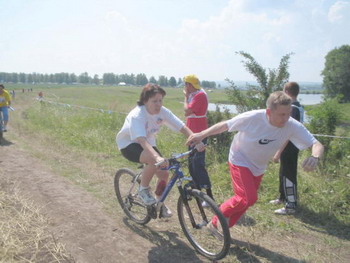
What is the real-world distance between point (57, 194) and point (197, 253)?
3018 millimetres

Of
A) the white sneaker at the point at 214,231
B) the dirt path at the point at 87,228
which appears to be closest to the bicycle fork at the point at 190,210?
the white sneaker at the point at 214,231

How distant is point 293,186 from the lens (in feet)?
17.5

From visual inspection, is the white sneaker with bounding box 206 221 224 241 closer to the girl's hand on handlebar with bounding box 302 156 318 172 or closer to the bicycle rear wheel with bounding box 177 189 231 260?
the bicycle rear wheel with bounding box 177 189 231 260

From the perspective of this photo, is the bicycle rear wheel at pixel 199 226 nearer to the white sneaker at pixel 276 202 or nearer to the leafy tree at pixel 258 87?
the white sneaker at pixel 276 202

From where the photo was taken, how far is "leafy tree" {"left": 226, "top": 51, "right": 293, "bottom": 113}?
8219mm

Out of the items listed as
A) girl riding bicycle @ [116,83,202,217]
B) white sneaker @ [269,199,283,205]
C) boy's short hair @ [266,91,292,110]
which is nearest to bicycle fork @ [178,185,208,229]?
girl riding bicycle @ [116,83,202,217]

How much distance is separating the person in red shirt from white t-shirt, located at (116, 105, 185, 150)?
1102mm

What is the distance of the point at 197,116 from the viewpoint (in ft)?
18.6

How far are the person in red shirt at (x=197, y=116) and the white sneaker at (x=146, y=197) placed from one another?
1.21 m

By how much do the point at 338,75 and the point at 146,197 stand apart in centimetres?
6588

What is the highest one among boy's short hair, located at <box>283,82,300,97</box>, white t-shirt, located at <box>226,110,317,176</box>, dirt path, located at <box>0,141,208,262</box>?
boy's short hair, located at <box>283,82,300,97</box>

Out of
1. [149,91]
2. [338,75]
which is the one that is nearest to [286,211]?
[149,91]

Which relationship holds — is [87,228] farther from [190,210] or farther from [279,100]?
[279,100]

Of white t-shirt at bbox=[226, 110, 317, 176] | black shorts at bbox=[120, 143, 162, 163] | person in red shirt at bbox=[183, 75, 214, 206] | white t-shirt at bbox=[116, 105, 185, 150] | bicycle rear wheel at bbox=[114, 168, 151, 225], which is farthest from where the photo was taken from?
person in red shirt at bbox=[183, 75, 214, 206]
